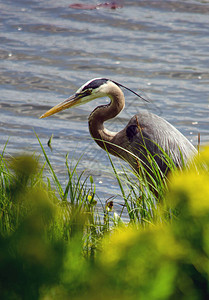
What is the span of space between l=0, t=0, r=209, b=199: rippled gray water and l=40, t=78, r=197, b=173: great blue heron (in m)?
0.62

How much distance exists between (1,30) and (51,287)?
891 cm

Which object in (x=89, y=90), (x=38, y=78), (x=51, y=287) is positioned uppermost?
(x=51, y=287)

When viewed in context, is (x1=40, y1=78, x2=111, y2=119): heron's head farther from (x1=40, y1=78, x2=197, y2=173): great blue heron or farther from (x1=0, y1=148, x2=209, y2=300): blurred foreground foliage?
(x1=0, y1=148, x2=209, y2=300): blurred foreground foliage

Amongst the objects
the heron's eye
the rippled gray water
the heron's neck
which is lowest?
the rippled gray water

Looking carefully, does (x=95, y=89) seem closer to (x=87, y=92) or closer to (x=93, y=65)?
Result: (x=87, y=92)

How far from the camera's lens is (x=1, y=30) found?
10031mm

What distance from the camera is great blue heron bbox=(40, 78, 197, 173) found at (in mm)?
4469

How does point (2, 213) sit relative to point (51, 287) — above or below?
below

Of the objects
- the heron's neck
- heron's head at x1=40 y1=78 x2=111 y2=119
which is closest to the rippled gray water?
the heron's neck

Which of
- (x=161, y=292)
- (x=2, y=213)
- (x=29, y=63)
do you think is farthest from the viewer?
(x=29, y=63)

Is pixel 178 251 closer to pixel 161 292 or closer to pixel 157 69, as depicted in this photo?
pixel 161 292

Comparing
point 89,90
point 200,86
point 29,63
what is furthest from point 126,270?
point 29,63

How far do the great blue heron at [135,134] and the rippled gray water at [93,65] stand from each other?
62cm

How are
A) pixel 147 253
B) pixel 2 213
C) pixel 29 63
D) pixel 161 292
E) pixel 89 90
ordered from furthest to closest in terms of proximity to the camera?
pixel 29 63 → pixel 89 90 → pixel 2 213 → pixel 147 253 → pixel 161 292
